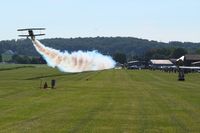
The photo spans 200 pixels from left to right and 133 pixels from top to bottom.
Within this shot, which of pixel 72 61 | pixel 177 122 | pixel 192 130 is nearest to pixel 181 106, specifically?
pixel 177 122

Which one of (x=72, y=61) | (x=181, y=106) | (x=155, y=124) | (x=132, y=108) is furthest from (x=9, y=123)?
(x=72, y=61)

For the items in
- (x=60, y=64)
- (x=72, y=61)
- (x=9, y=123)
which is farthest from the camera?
(x=72, y=61)

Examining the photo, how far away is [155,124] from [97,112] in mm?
6330

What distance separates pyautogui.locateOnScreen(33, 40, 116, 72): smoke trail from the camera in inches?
3332

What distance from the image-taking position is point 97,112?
3156 cm

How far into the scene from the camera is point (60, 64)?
9031cm

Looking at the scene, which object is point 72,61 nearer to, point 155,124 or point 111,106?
point 111,106

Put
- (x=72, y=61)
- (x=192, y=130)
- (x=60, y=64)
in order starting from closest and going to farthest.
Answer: (x=192, y=130) → (x=60, y=64) → (x=72, y=61)

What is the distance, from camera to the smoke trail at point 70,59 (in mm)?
84625

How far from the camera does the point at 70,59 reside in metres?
97.1

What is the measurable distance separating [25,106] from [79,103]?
15.3 feet

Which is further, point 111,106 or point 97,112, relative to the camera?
point 111,106

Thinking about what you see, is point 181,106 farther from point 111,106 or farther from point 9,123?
point 9,123

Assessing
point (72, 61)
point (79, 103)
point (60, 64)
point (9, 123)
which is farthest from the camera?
point (72, 61)
